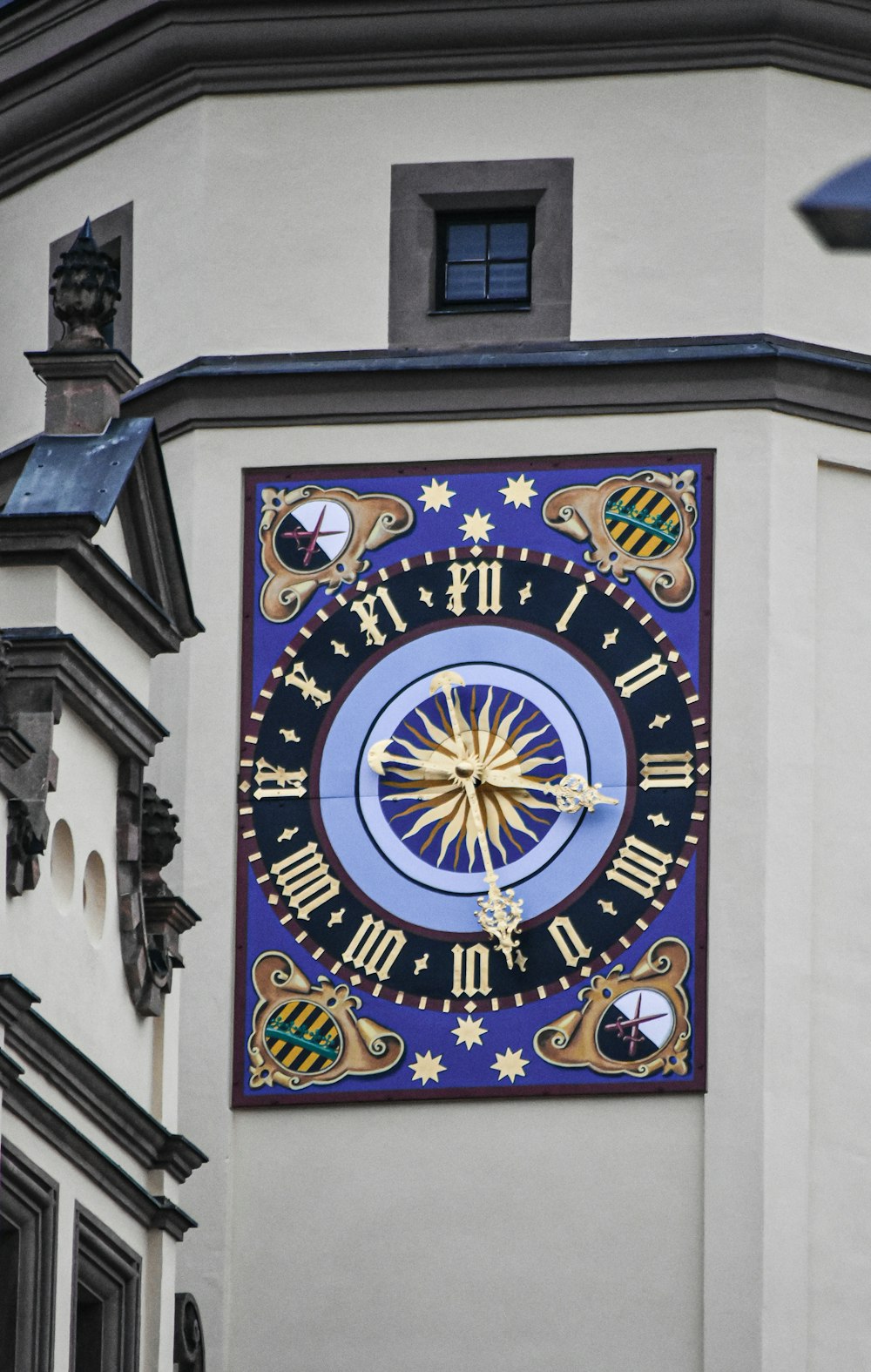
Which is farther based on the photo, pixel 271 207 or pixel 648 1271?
pixel 271 207

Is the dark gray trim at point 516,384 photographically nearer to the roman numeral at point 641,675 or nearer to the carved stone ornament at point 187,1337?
the roman numeral at point 641,675

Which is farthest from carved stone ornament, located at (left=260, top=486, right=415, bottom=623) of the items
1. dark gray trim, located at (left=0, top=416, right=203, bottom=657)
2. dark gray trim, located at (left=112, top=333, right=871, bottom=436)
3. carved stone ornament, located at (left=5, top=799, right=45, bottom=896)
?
carved stone ornament, located at (left=5, top=799, right=45, bottom=896)

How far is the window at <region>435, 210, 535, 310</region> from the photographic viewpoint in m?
20.5

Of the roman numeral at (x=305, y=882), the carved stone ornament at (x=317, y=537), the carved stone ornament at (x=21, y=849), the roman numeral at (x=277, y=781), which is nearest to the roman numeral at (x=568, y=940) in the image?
the roman numeral at (x=305, y=882)

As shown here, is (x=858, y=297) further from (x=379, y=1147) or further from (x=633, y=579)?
(x=379, y=1147)

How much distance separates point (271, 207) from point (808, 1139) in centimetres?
480

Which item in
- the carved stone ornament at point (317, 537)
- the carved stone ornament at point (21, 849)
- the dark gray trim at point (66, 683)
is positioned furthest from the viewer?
the carved stone ornament at point (317, 537)

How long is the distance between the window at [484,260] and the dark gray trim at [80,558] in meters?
4.20

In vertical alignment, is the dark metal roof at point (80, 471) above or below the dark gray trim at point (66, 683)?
above

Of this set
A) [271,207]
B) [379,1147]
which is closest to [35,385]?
[271,207]

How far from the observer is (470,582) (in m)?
20.1

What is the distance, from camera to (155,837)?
1677cm

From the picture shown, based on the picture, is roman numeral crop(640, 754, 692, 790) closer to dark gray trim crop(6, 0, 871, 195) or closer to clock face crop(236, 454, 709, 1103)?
clock face crop(236, 454, 709, 1103)

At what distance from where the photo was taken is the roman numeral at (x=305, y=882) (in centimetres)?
1977
